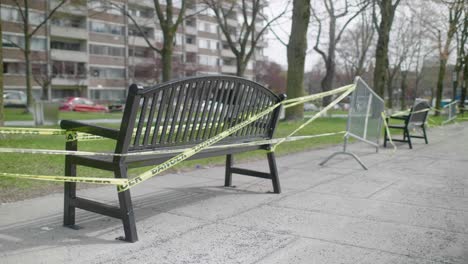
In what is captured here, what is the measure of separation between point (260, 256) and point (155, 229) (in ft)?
3.68

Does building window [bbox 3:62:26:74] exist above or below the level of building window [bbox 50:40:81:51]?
below

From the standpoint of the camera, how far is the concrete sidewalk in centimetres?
367

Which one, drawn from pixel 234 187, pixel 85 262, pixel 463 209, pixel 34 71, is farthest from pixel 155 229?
pixel 34 71

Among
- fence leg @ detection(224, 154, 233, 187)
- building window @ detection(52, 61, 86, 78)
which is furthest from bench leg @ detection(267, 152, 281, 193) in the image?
building window @ detection(52, 61, 86, 78)

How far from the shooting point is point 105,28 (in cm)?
7188

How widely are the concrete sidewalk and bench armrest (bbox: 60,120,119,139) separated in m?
0.85

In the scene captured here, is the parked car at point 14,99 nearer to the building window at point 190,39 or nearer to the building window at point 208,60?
the building window at point 190,39

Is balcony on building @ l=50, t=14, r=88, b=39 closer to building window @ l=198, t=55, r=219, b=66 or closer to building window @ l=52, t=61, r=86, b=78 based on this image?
building window @ l=52, t=61, r=86, b=78

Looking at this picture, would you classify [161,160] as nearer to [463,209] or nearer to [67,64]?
[463,209]

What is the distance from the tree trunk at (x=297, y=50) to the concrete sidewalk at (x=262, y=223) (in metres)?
10.9

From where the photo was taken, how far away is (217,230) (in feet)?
14.2

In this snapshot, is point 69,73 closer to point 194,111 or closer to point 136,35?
point 136,35

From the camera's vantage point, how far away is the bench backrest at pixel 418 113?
1141 cm

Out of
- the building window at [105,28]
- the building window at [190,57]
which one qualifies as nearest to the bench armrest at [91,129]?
the building window at [105,28]
